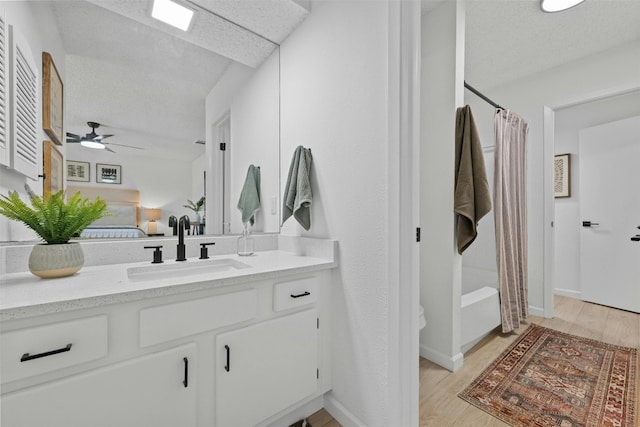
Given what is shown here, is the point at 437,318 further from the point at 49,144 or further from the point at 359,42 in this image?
the point at 49,144

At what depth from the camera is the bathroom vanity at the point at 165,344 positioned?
710 mm

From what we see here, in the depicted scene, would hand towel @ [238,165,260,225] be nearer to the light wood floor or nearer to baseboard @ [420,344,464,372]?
the light wood floor

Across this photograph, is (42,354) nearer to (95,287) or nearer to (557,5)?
(95,287)

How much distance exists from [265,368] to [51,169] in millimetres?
1222

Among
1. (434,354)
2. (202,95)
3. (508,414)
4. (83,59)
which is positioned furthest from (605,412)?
(83,59)

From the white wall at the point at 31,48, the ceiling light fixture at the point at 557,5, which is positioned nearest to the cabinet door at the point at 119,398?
the white wall at the point at 31,48

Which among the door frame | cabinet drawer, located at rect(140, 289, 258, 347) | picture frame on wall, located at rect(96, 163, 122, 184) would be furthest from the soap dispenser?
the door frame

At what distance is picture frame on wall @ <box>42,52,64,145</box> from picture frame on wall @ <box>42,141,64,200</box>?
4 cm

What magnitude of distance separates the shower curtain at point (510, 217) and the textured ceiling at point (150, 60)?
1.87 meters

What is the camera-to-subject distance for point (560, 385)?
1.56m

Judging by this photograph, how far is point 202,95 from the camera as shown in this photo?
1.55 meters

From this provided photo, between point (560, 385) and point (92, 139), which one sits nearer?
point (92, 139)

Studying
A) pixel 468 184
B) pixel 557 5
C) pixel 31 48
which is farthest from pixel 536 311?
pixel 31 48

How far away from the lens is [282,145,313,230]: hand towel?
1472 millimetres
